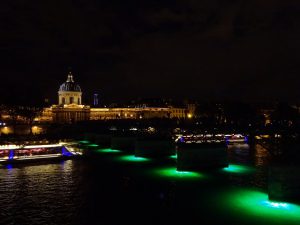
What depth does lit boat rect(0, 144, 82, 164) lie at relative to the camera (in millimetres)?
52906

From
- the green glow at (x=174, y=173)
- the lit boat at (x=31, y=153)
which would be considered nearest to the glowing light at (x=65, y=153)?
the lit boat at (x=31, y=153)

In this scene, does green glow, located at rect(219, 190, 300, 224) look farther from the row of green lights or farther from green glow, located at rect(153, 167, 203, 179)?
green glow, located at rect(153, 167, 203, 179)

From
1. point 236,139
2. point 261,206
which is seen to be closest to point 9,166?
point 261,206

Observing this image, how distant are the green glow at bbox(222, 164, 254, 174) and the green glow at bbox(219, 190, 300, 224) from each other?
1078cm

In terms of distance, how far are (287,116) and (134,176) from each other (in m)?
119

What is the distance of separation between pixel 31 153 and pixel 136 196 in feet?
86.6

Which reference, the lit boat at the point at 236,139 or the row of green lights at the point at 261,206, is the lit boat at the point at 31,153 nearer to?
the row of green lights at the point at 261,206

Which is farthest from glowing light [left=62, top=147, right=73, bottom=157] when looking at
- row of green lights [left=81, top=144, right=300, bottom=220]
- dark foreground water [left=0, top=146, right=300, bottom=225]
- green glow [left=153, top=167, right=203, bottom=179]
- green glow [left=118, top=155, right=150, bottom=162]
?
row of green lights [left=81, top=144, right=300, bottom=220]

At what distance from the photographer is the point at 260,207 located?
95.3ft

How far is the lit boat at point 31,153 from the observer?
52.9 m

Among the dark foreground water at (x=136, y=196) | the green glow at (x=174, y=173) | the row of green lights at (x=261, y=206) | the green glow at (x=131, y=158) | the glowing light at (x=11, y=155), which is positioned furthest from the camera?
the green glow at (x=131, y=158)

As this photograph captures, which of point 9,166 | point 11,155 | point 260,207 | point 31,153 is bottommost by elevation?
point 260,207

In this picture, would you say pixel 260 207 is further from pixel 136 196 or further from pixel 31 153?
pixel 31 153

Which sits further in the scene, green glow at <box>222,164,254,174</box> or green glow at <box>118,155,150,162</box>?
green glow at <box>118,155,150,162</box>
